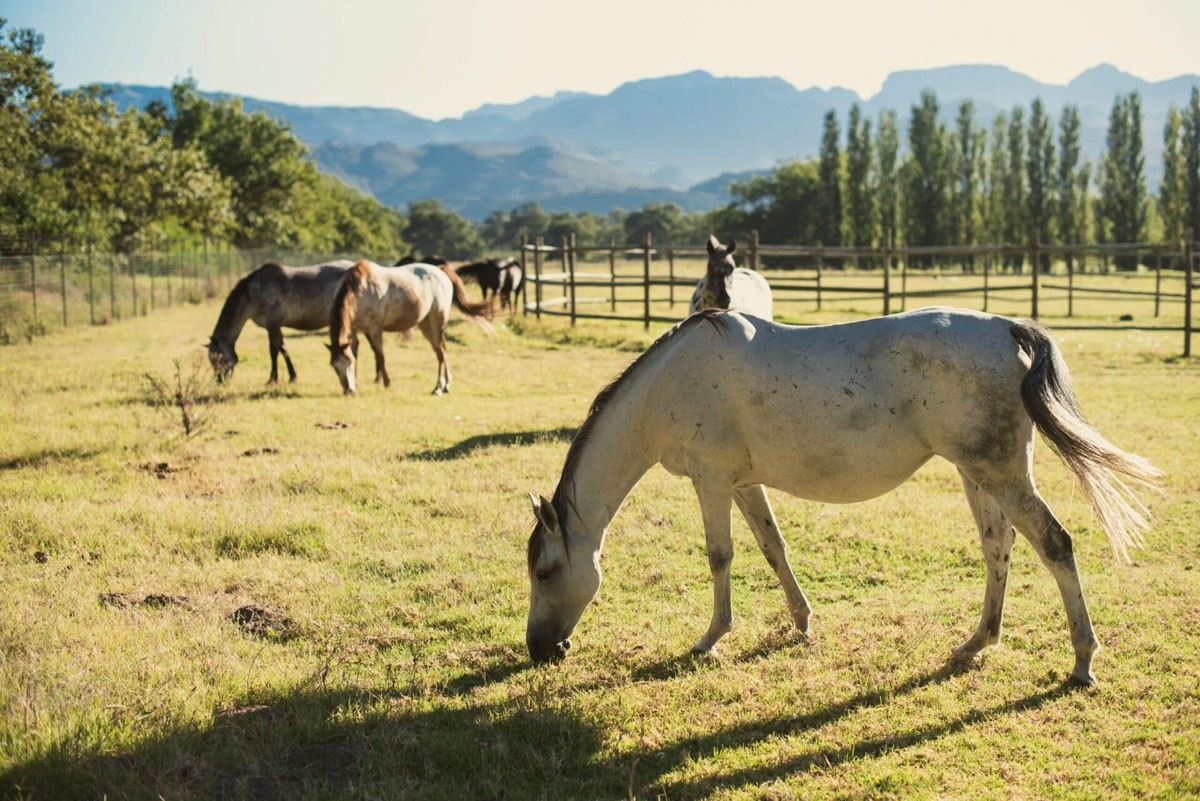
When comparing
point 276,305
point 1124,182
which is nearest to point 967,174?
point 1124,182

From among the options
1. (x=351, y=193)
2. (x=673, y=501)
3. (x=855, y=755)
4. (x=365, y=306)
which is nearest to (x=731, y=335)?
(x=855, y=755)

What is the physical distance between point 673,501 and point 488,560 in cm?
184

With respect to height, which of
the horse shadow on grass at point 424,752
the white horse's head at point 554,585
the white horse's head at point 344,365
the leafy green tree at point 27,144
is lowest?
the horse shadow on grass at point 424,752

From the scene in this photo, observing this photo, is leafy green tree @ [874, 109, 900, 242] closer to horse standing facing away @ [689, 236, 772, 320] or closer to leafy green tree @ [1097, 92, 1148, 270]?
leafy green tree @ [1097, 92, 1148, 270]

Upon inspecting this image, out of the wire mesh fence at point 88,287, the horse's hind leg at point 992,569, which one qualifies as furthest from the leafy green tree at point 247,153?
the horse's hind leg at point 992,569

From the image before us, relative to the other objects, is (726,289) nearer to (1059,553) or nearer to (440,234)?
(1059,553)

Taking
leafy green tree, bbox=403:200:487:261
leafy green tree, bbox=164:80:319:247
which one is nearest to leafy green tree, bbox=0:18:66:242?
leafy green tree, bbox=164:80:319:247

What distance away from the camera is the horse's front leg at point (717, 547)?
4336mm

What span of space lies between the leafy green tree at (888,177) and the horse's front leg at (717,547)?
59797 millimetres

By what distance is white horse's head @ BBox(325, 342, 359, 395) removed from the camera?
1190 centimetres

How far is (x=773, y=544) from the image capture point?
470 cm

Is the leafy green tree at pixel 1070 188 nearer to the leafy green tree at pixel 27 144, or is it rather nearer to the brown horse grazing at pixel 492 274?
the brown horse grazing at pixel 492 274

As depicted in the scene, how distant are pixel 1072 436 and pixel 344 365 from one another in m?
9.96

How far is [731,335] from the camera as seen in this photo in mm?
4340
